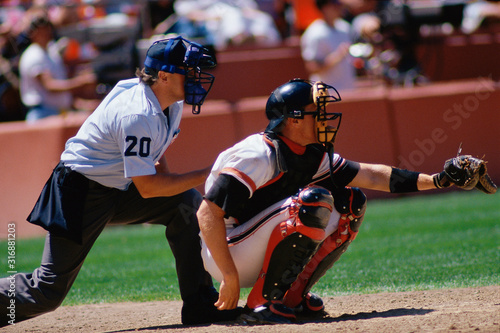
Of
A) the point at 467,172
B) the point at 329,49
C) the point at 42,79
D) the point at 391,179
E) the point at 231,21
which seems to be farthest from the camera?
the point at 231,21

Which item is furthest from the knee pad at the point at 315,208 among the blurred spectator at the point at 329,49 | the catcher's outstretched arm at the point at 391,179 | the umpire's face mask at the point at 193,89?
the blurred spectator at the point at 329,49

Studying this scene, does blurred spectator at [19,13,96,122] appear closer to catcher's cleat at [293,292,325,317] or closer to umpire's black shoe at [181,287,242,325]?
umpire's black shoe at [181,287,242,325]

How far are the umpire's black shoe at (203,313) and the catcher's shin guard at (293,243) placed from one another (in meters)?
0.32

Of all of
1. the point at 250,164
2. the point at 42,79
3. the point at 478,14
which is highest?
the point at 478,14

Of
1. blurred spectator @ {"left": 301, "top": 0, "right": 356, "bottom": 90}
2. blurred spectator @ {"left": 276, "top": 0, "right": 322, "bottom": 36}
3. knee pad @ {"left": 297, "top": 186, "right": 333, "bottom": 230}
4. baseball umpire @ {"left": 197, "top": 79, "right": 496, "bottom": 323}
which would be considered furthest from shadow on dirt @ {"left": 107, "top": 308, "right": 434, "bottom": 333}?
blurred spectator @ {"left": 276, "top": 0, "right": 322, "bottom": 36}

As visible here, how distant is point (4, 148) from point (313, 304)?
20.0ft

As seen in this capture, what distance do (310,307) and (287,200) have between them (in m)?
0.83

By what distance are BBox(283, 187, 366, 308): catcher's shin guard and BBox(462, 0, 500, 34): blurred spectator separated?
8.81 m

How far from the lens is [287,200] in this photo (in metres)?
4.12

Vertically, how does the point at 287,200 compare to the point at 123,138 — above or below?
below

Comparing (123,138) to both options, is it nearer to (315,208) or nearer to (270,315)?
(315,208)

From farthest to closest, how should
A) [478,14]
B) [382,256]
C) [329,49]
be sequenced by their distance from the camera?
[478,14]
[329,49]
[382,256]

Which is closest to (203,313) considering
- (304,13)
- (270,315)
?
(270,315)

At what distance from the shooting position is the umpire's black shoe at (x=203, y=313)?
4.47 m
